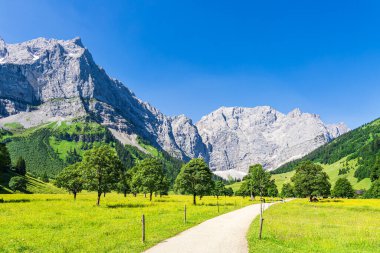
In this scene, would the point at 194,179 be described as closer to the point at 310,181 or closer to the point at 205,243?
the point at 310,181

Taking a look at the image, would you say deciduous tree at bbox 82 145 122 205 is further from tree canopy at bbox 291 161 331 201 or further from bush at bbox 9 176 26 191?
bush at bbox 9 176 26 191

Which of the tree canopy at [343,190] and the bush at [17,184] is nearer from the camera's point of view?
the bush at [17,184]

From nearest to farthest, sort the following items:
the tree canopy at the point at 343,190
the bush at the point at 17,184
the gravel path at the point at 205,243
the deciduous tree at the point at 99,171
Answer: the gravel path at the point at 205,243
the deciduous tree at the point at 99,171
the bush at the point at 17,184
the tree canopy at the point at 343,190

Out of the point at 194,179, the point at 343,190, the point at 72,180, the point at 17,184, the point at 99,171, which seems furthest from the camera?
the point at 343,190

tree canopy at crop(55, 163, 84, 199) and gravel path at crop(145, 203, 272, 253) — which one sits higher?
tree canopy at crop(55, 163, 84, 199)

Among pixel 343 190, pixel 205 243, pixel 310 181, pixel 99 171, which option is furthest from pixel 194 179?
pixel 343 190

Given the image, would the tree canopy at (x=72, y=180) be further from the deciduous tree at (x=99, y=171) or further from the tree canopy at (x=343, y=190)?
the tree canopy at (x=343, y=190)

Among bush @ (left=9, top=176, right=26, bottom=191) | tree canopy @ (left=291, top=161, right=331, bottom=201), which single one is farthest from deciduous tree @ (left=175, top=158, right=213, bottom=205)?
bush @ (left=9, top=176, right=26, bottom=191)

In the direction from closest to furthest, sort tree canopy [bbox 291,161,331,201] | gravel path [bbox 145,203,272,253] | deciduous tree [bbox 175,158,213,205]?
gravel path [bbox 145,203,272,253]
deciduous tree [bbox 175,158,213,205]
tree canopy [bbox 291,161,331,201]

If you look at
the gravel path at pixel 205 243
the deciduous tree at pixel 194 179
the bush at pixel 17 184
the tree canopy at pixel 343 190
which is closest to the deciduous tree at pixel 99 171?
the deciduous tree at pixel 194 179

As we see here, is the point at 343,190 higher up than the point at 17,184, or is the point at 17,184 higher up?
the point at 17,184

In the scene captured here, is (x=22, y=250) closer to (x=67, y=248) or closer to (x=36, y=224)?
(x=67, y=248)

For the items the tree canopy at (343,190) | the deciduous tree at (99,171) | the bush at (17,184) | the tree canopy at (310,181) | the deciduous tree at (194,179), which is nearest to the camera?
the deciduous tree at (99,171)

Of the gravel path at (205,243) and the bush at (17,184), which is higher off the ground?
the bush at (17,184)
